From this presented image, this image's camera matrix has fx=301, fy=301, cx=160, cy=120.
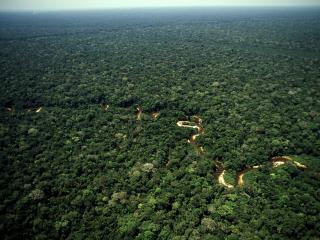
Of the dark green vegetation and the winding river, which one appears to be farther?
the winding river

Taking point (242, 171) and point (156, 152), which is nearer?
point (242, 171)

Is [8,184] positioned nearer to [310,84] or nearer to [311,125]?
[311,125]

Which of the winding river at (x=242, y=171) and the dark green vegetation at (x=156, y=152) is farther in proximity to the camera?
the winding river at (x=242, y=171)

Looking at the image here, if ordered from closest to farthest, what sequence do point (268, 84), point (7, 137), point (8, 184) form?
point (8, 184) < point (7, 137) < point (268, 84)

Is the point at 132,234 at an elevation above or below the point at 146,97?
below

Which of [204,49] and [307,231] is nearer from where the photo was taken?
[307,231]

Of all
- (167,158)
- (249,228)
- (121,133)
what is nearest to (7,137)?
(121,133)

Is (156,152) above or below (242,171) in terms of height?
above

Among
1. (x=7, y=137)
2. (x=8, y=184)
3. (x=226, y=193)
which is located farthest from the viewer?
(x=7, y=137)
